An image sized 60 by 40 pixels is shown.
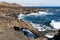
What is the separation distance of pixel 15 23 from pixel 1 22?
1370 millimetres

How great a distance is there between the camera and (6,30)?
1245cm

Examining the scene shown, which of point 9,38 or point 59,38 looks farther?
point 59,38

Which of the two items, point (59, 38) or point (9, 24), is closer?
point (59, 38)

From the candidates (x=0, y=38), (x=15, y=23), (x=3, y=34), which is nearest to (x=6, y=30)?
(x=3, y=34)

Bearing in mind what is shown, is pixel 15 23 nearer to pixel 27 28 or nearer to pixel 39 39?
pixel 27 28

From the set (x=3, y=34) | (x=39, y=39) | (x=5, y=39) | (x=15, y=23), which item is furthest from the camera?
(x=15, y=23)

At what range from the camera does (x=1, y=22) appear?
45.6 ft

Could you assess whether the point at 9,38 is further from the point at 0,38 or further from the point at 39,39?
the point at 39,39

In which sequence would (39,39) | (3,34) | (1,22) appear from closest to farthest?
(3,34) → (39,39) → (1,22)

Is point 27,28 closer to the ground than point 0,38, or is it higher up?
closer to the ground

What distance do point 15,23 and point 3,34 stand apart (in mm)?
3373

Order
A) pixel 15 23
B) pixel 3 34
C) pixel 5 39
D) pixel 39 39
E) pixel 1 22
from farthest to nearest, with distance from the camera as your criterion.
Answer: pixel 15 23 < pixel 1 22 < pixel 39 39 < pixel 3 34 < pixel 5 39

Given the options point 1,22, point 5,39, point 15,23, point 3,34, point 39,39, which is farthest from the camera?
point 15,23

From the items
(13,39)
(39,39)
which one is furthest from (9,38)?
(39,39)
